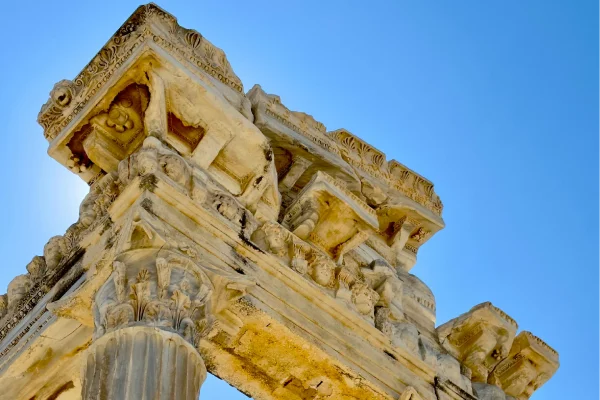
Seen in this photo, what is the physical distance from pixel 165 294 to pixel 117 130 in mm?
2914

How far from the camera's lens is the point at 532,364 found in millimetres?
12836

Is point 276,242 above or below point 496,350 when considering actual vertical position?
below

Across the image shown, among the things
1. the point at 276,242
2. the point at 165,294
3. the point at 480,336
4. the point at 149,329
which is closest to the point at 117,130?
the point at 276,242

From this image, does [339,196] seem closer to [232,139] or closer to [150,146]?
[232,139]

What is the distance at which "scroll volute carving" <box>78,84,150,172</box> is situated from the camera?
11039 millimetres

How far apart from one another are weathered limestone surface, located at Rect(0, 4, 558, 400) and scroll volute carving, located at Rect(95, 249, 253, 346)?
13mm

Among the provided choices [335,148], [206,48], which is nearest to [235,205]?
[206,48]

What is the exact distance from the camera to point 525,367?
41.9 feet

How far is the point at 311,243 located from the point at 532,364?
317 centimetres

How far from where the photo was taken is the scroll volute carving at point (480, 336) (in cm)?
1248

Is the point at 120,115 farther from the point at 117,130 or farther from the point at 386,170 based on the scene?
the point at 386,170

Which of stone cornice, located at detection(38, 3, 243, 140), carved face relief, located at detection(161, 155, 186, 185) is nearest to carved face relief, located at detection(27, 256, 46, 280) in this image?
stone cornice, located at detection(38, 3, 243, 140)

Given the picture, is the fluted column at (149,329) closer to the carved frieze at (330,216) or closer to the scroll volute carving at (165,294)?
the scroll volute carving at (165,294)

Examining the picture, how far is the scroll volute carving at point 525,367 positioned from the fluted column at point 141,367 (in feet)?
17.1
